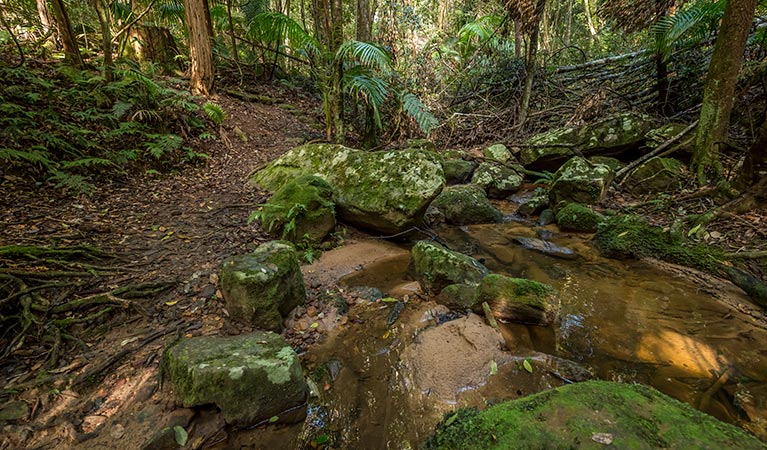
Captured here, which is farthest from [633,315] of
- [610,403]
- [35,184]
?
[35,184]

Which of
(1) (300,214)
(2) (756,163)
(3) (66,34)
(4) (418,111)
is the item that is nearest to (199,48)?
(3) (66,34)

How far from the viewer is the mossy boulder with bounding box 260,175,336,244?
13.4 ft

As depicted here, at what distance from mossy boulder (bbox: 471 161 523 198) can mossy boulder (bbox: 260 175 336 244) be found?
3.96 m

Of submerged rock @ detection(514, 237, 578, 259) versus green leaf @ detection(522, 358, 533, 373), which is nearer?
green leaf @ detection(522, 358, 533, 373)

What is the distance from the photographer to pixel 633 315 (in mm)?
3186

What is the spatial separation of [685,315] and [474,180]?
4.50m

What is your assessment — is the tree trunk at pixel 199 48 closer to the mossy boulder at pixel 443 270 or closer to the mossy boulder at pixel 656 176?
the mossy boulder at pixel 443 270

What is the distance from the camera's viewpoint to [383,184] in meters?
4.47

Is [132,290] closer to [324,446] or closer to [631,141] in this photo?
[324,446]

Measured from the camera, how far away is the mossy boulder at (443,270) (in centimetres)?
344

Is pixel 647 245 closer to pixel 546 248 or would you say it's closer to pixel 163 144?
pixel 546 248

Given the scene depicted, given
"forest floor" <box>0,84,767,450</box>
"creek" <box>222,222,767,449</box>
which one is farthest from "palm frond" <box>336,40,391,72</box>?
"creek" <box>222,222,767,449</box>

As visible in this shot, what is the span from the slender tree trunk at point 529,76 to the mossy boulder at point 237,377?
8573 millimetres

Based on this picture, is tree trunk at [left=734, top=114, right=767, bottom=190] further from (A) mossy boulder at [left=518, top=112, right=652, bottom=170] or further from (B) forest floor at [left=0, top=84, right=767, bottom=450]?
(A) mossy boulder at [left=518, top=112, right=652, bottom=170]
